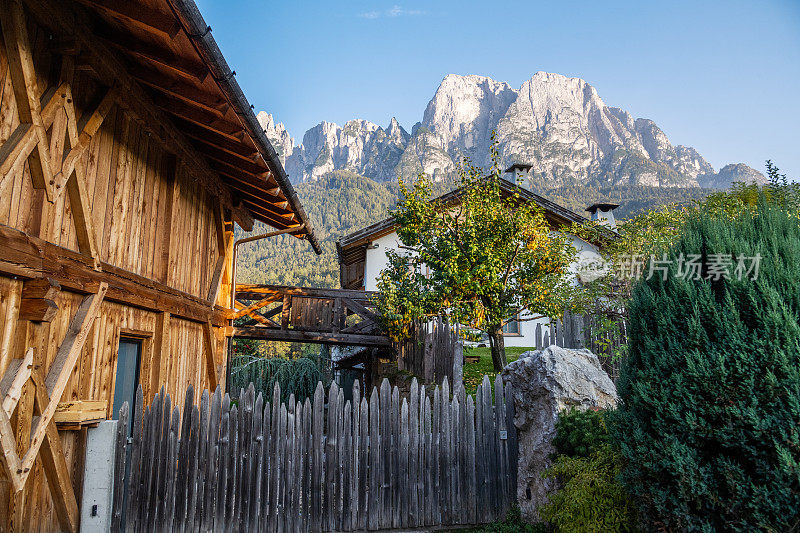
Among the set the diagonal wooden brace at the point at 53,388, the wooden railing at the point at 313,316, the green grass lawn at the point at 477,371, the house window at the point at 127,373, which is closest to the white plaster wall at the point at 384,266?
the green grass lawn at the point at 477,371

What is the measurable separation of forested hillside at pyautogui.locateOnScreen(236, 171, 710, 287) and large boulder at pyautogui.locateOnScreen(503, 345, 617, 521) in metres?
43.1

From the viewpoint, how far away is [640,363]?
354 centimetres

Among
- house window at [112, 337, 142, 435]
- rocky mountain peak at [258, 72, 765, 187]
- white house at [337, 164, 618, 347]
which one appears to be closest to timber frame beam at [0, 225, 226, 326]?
house window at [112, 337, 142, 435]

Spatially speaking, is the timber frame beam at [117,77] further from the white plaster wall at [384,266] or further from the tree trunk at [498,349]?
the white plaster wall at [384,266]

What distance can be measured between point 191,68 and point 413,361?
302 inches

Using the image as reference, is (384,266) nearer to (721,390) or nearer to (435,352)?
(435,352)

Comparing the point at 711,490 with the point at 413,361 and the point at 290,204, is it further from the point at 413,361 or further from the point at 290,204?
the point at 413,361

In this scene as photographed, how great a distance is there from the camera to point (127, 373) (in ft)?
20.6

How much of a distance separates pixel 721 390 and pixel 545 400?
232 centimetres

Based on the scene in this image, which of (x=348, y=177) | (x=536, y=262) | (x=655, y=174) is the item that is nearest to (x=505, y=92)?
(x=655, y=174)

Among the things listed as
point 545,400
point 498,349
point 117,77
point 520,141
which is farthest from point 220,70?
point 520,141

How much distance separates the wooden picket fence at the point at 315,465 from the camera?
5445 mm

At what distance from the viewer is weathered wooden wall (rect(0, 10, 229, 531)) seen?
404cm

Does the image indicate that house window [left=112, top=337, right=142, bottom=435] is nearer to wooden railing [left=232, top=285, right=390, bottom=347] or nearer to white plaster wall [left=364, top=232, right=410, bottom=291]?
wooden railing [left=232, top=285, right=390, bottom=347]
